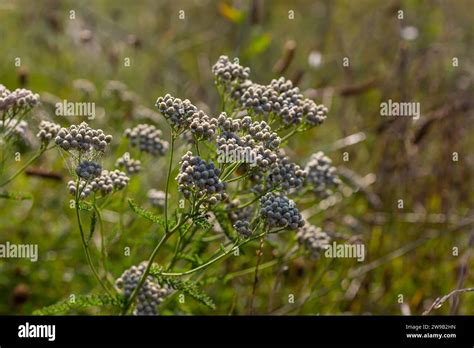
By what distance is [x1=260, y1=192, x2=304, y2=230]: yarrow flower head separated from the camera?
290 cm

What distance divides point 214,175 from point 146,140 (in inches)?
48.6

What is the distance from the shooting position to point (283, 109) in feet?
10.8

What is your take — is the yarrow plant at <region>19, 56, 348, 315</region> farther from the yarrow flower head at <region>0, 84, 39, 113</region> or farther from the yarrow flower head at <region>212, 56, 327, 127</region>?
the yarrow flower head at <region>0, 84, 39, 113</region>

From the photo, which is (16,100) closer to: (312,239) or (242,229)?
(242,229)

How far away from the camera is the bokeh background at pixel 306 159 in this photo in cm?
480

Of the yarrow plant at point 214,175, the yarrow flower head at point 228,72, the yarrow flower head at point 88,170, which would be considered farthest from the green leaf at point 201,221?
the yarrow flower head at point 228,72

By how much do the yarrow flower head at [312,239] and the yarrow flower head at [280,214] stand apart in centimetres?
76

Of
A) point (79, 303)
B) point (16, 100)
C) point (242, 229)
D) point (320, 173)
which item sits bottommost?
point (79, 303)

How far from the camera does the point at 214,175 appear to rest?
275 centimetres

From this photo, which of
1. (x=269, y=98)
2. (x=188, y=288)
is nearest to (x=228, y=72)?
(x=269, y=98)

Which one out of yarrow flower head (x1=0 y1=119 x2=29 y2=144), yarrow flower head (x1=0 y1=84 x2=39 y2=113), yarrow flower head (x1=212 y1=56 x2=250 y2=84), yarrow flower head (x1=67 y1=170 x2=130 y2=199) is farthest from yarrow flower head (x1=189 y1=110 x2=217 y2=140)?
yarrow flower head (x1=0 y1=119 x2=29 y2=144)

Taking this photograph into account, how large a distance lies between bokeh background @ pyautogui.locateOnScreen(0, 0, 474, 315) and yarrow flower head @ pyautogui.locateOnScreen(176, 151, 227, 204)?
792 millimetres

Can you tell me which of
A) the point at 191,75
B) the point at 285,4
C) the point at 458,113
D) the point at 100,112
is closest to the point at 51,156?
the point at 100,112

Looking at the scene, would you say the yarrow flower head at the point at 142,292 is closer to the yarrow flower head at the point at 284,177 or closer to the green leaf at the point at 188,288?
the green leaf at the point at 188,288
